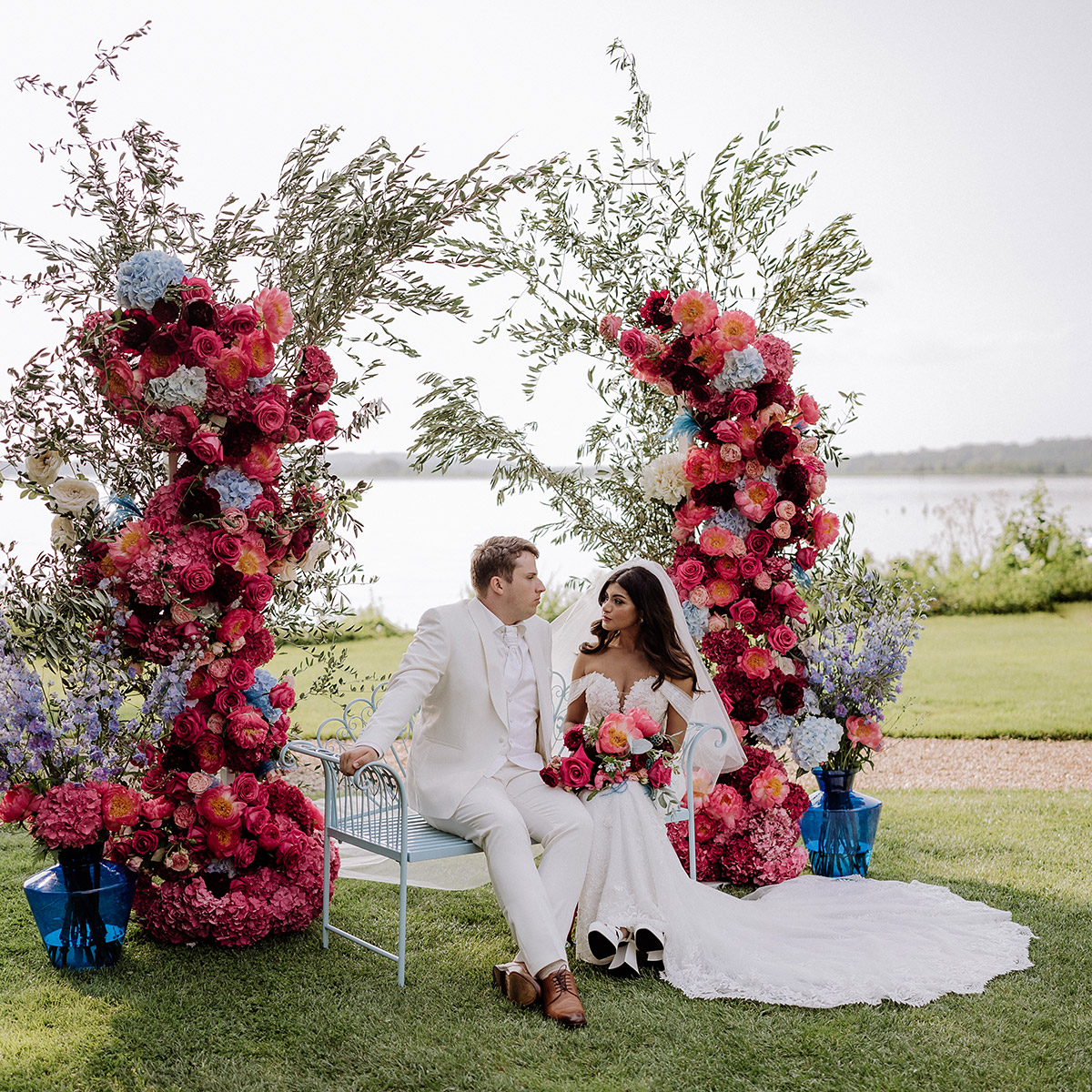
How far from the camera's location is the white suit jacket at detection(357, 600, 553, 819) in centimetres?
421

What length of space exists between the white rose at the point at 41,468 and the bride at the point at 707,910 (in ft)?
7.47

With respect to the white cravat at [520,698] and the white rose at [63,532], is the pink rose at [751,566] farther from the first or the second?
the white rose at [63,532]

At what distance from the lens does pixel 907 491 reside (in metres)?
22.2

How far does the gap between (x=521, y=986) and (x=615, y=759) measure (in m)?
0.93

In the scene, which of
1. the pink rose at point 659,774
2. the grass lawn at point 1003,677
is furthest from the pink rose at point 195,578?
the grass lawn at point 1003,677

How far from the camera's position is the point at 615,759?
14.1 feet

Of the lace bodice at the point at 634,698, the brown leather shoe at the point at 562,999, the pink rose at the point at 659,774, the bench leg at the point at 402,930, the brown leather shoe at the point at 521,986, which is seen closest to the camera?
the brown leather shoe at the point at 562,999

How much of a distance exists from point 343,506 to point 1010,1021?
310cm

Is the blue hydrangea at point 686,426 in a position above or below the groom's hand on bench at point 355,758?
above

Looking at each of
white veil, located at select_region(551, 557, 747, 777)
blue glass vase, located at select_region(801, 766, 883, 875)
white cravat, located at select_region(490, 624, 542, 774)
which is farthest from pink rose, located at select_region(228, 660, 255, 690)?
blue glass vase, located at select_region(801, 766, 883, 875)

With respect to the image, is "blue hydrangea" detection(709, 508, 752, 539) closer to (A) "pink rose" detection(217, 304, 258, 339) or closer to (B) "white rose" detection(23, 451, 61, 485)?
(A) "pink rose" detection(217, 304, 258, 339)

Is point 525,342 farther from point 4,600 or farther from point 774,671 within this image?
point 4,600

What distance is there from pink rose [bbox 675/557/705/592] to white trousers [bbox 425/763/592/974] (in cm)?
124

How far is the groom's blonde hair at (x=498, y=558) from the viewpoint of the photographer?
4.40 m
